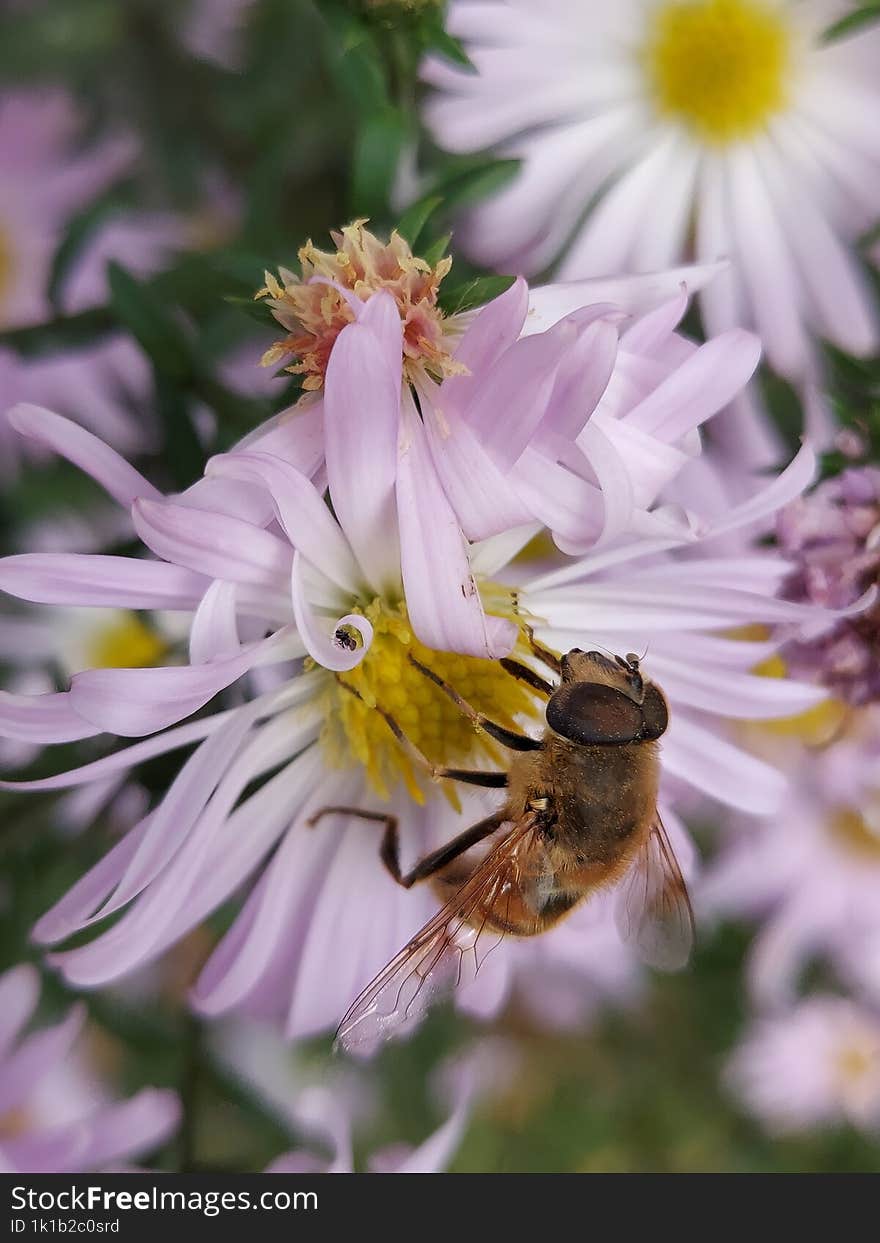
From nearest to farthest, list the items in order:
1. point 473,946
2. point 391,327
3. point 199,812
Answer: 1. point 391,327
2. point 199,812
3. point 473,946

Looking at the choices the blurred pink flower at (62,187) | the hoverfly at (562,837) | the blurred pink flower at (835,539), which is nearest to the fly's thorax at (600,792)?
the hoverfly at (562,837)

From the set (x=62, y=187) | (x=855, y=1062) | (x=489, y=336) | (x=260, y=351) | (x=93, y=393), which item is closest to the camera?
(x=489, y=336)

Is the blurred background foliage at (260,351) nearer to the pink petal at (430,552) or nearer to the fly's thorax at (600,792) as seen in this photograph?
→ the pink petal at (430,552)

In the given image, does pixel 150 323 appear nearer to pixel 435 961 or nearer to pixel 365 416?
pixel 365 416

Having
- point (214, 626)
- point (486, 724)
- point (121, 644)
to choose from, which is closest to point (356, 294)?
point (214, 626)

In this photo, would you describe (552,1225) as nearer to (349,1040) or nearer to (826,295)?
(349,1040)

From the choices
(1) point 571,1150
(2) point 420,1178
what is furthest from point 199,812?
(1) point 571,1150
